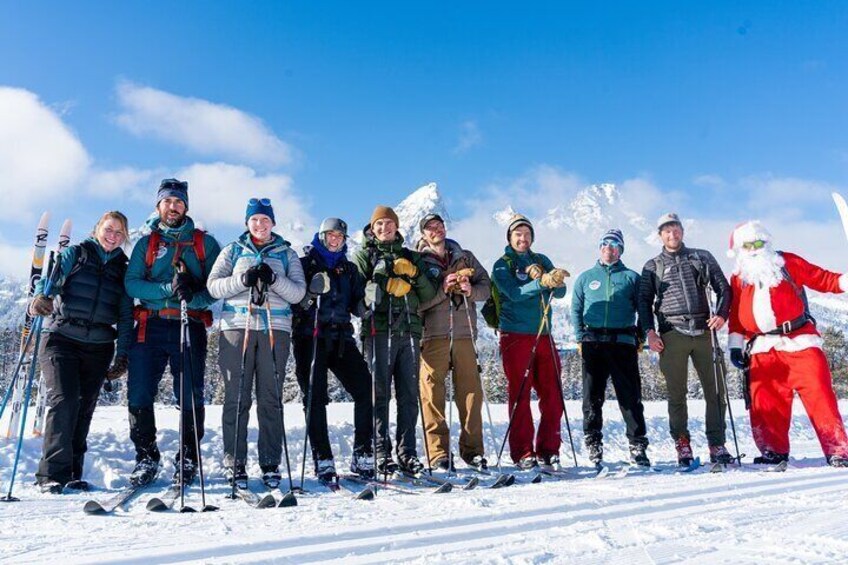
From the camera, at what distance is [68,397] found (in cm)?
481

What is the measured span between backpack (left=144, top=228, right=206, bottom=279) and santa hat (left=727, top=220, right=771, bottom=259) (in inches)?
232

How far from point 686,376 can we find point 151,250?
18.1 ft

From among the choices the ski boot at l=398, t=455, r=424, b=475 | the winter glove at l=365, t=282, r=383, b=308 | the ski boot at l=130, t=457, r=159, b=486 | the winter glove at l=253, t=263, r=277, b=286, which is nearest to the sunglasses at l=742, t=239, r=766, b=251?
the winter glove at l=365, t=282, r=383, b=308

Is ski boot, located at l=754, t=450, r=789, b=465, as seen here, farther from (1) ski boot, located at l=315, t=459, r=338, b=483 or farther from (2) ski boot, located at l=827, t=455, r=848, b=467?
(1) ski boot, located at l=315, t=459, r=338, b=483

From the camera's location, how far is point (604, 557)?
100 inches

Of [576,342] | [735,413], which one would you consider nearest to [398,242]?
[576,342]

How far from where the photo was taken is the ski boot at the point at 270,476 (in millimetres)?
4668

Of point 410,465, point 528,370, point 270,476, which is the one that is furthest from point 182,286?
point 528,370

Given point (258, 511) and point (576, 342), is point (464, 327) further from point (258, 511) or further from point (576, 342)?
point (258, 511)

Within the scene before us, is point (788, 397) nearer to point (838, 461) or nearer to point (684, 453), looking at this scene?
point (838, 461)

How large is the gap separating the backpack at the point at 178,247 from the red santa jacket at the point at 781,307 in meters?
5.70

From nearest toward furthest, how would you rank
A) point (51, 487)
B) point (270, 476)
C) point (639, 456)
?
point (51, 487) < point (270, 476) < point (639, 456)

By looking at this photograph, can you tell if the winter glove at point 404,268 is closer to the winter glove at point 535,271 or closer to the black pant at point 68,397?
the winter glove at point 535,271

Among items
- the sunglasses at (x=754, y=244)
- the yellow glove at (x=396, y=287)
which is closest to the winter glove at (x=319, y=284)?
the yellow glove at (x=396, y=287)
